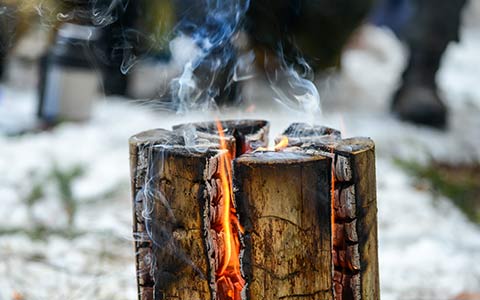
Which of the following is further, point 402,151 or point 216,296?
point 402,151

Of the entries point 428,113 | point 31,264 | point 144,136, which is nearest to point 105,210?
point 31,264

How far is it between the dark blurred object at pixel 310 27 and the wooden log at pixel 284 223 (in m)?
5.62

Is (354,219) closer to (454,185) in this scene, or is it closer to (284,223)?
(284,223)

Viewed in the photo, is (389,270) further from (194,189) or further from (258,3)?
(258,3)

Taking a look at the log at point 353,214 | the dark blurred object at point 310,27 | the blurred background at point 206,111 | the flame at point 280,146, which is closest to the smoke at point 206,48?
the blurred background at point 206,111

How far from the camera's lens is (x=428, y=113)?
709cm

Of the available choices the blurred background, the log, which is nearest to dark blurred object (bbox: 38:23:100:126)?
the blurred background

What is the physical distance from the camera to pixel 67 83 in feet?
22.6

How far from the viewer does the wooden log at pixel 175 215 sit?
70.8 inches

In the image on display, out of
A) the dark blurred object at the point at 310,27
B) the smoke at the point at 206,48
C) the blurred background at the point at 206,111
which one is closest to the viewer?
the smoke at the point at 206,48

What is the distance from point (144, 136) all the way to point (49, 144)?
4.02 m

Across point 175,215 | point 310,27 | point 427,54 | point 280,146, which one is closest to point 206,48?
point 280,146

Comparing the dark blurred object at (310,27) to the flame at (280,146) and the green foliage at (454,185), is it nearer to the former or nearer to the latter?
the green foliage at (454,185)

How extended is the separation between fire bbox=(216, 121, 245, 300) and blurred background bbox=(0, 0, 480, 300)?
59 cm
